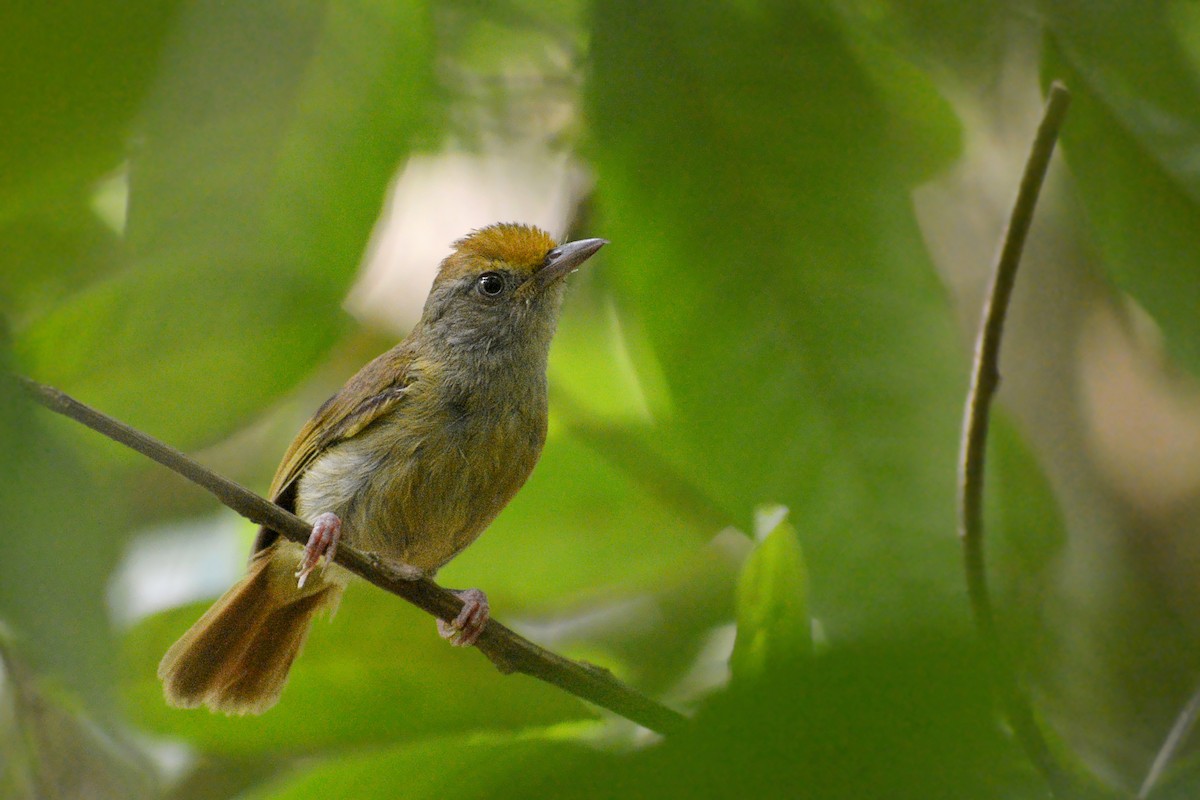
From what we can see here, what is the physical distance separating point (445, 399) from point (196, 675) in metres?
0.97

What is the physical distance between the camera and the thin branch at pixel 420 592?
1.44 metres

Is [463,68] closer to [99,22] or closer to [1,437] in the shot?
[99,22]

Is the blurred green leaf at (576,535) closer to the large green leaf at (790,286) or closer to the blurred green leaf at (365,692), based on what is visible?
the blurred green leaf at (365,692)

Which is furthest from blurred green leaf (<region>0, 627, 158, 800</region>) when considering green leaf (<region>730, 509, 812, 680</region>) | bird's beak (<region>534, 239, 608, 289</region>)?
bird's beak (<region>534, 239, 608, 289</region>)

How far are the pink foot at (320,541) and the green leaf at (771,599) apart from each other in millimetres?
1342

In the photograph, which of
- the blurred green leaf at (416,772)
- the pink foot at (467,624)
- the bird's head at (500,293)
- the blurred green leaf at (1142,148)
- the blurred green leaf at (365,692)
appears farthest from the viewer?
the bird's head at (500,293)

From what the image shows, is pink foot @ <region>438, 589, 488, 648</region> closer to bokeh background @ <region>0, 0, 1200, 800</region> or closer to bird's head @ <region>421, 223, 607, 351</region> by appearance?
bokeh background @ <region>0, 0, 1200, 800</region>

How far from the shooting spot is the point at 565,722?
1.93 m

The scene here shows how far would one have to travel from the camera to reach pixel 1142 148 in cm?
147

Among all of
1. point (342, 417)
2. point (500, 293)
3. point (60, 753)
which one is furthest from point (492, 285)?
point (60, 753)

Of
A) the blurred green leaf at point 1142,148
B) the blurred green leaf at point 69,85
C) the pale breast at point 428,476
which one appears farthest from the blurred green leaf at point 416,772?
the pale breast at point 428,476

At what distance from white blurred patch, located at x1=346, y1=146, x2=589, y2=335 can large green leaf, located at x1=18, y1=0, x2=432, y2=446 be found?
56 centimetres

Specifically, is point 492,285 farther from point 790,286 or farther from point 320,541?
point 790,286

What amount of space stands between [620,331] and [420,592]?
27.1 inches
